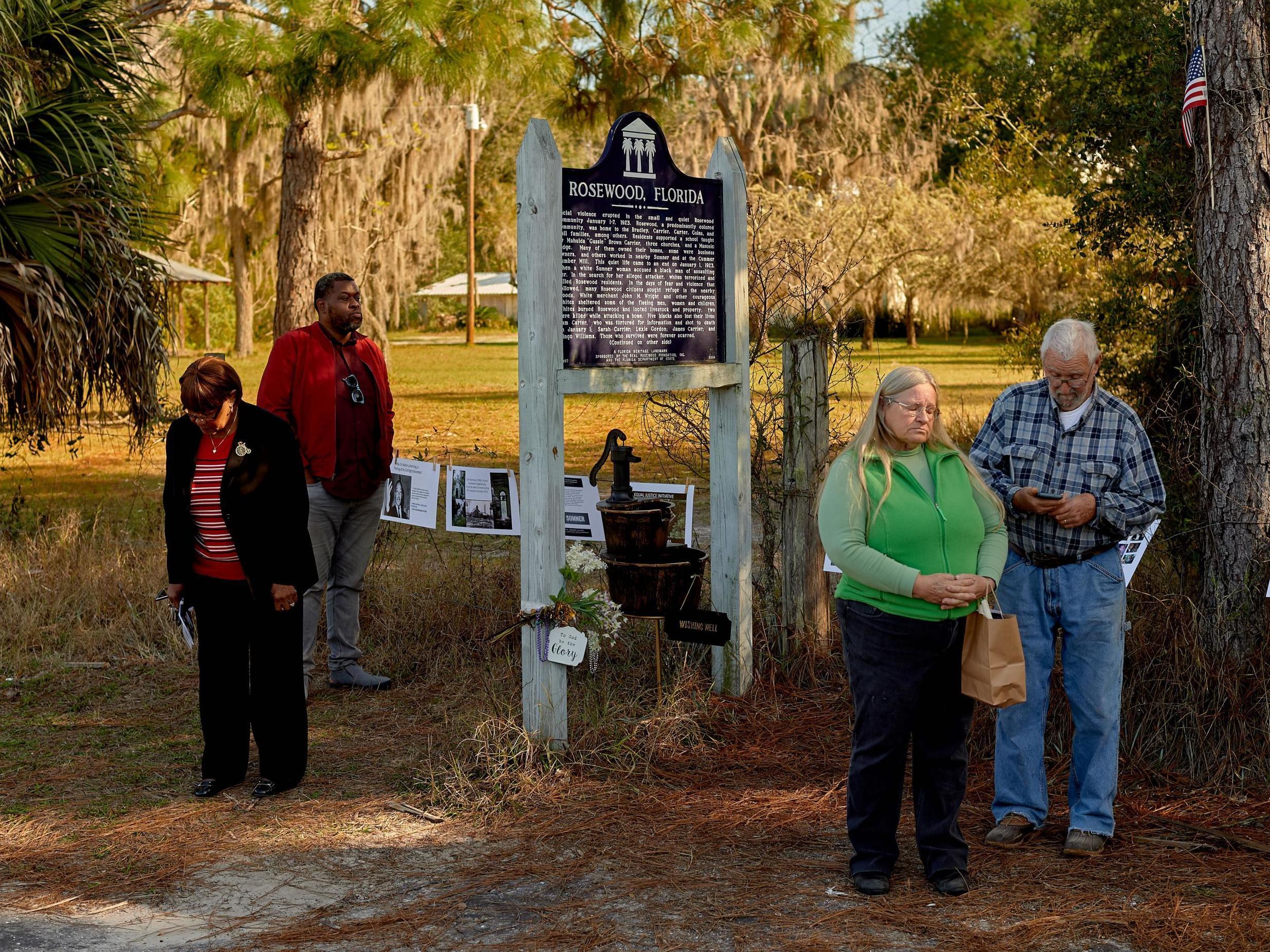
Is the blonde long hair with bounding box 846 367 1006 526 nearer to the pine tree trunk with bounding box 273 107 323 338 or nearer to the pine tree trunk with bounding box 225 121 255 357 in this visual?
the pine tree trunk with bounding box 273 107 323 338

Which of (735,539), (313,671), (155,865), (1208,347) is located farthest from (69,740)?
(1208,347)

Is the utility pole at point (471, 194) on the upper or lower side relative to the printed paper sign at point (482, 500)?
upper

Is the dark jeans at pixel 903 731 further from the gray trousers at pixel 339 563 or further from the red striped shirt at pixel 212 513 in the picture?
the gray trousers at pixel 339 563

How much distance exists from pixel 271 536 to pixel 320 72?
11.5 meters

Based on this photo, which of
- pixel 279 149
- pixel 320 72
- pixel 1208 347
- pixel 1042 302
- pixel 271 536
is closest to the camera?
pixel 271 536

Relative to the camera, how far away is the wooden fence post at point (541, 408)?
5246mm

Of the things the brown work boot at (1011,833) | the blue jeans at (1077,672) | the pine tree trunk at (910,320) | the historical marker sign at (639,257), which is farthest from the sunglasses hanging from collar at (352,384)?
the pine tree trunk at (910,320)

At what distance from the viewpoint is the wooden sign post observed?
528cm

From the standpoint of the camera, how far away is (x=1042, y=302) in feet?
90.9

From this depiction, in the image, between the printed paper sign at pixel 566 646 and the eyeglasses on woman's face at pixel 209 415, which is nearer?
the eyeglasses on woman's face at pixel 209 415

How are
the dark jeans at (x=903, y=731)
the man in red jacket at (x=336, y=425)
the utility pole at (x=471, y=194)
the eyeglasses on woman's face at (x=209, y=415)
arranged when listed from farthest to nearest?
the utility pole at (x=471, y=194) → the man in red jacket at (x=336, y=425) → the eyeglasses on woman's face at (x=209, y=415) → the dark jeans at (x=903, y=731)

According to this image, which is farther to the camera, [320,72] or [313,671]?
[320,72]

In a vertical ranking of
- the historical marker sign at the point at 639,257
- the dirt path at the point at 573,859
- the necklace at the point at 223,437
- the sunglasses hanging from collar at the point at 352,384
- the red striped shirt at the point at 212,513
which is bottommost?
the dirt path at the point at 573,859

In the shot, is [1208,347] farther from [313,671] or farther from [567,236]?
[313,671]
